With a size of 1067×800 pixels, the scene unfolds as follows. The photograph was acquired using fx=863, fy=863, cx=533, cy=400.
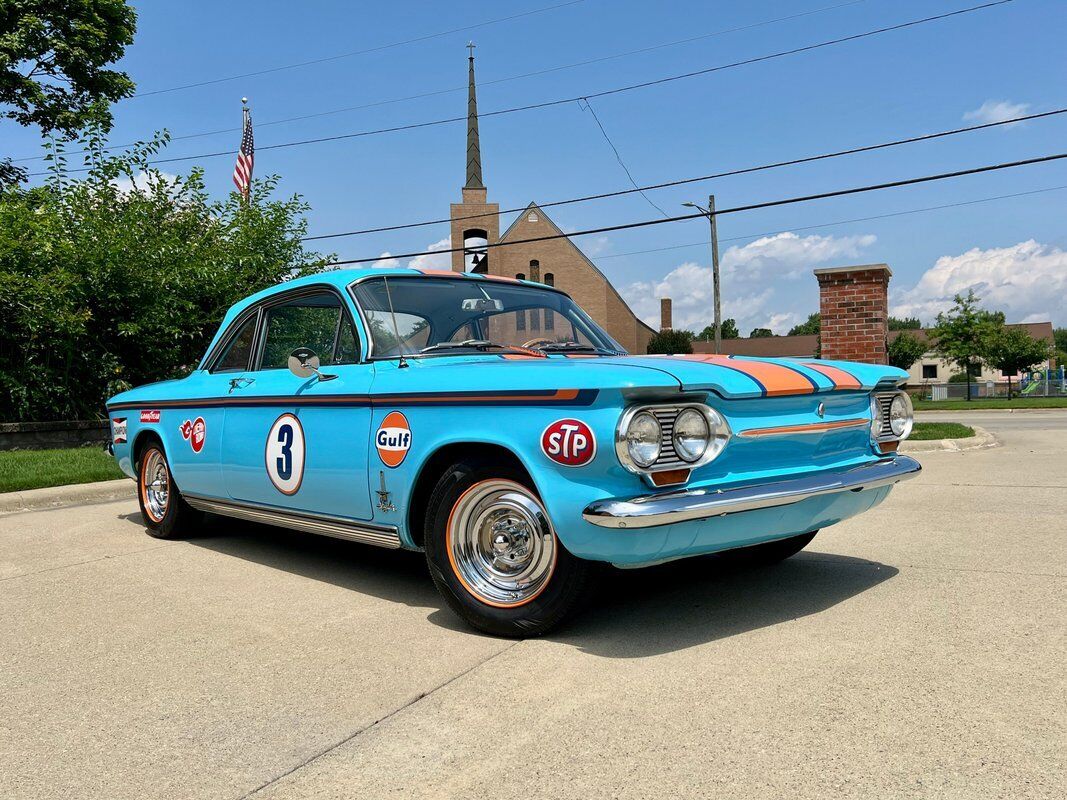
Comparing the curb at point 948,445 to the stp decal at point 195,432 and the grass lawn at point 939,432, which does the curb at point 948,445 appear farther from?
the stp decal at point 195,432

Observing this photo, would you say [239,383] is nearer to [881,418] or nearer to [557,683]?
[557,683]

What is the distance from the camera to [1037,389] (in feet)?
179

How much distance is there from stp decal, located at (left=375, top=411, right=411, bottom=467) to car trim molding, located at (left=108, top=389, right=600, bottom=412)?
7 cm

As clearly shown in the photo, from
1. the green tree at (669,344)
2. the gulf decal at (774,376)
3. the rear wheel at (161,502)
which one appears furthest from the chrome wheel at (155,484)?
the green tree at (669,344)

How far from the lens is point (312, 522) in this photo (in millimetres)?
4402

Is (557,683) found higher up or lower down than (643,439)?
lower down

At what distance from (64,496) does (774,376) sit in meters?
7.05

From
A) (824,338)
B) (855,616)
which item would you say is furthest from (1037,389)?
(855,616)

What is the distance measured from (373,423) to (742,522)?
1733mm

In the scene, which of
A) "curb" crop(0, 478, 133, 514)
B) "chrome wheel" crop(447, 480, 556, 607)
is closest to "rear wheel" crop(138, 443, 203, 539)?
"curb" crop(0, 478, 133, 514)

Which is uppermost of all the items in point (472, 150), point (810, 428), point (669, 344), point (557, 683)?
point (472, 150)

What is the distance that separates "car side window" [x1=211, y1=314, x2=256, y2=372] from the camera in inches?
209

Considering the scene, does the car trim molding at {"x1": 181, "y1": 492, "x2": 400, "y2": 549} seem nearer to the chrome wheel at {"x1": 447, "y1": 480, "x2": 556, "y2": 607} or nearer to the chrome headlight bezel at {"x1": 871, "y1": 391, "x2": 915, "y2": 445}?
the chrome wheel at {"x1": 447, "y1": 480, "x2": 556, "y2": 607}

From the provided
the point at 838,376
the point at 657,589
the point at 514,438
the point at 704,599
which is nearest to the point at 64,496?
the point at 657,589
